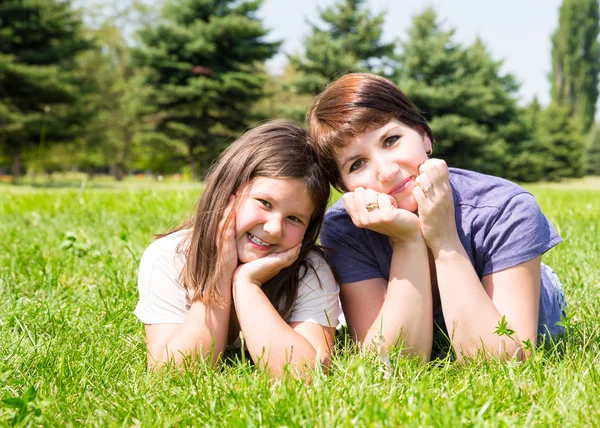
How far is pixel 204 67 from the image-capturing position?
26.7 meters

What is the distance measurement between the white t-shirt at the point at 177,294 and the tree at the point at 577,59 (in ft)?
192

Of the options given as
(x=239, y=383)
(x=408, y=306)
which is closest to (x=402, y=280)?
(x=408, y=306)

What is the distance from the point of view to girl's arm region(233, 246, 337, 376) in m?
2.08

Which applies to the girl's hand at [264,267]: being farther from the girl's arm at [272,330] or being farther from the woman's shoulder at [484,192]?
the woman's shoulder at [484,192]

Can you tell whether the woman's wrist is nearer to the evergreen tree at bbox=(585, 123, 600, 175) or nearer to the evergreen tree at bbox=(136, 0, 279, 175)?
the evergreen tree at bbox=(136, 0, 279, 175)

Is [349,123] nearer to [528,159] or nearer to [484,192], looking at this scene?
[484,192]

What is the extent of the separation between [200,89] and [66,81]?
20.7 feet

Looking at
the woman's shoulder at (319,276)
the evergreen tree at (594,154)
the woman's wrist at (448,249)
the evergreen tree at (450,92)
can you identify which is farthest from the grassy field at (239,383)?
the evergreen tree at (594,154)

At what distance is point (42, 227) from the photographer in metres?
4.90

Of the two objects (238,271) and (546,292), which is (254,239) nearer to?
(238,271)

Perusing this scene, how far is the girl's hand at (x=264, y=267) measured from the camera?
225cm

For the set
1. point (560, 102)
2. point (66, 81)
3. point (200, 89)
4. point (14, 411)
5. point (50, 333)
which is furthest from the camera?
point (560, 102)

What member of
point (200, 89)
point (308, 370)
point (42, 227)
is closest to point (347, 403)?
point (308, 370)

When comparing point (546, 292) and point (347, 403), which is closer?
point (347, 403)
